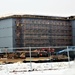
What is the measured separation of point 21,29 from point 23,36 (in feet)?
1.46

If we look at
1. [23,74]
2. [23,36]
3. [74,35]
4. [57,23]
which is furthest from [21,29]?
[23,74]

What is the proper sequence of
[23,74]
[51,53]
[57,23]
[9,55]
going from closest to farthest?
[23,74] < [9,55] < [51,53] < [57,23]

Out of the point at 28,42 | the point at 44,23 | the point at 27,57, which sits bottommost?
the point at 27,57

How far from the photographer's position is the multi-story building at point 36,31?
13055 mm

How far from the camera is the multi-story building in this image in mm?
13055

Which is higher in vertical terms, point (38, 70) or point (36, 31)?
point (36, 31)

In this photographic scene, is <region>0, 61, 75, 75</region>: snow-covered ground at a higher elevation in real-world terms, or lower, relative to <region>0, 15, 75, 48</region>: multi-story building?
lower

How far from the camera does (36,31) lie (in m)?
13.2

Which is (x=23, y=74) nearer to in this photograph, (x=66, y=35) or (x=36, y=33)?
(x=36, y=33)

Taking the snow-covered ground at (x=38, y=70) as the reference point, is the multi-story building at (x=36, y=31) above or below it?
above

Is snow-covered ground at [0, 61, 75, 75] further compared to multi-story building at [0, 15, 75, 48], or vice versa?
multi-story building at [0, 15, 75, 48]

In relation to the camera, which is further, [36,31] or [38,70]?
[36,31]

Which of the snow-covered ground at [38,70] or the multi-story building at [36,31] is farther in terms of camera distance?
the multi-story building at [36,31]

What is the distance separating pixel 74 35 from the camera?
1426cm
